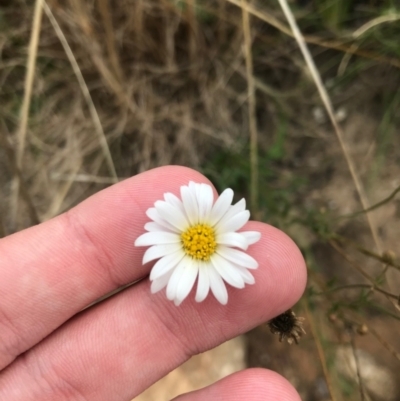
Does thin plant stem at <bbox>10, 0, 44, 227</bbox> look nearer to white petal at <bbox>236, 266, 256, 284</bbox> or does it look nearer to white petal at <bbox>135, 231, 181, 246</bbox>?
white petal at <bbox>135, 231, 181, 246</bbox>

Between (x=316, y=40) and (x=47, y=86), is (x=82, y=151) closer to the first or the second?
(x=47, y=86)

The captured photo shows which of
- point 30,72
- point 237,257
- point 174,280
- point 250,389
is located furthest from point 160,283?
point 30,72

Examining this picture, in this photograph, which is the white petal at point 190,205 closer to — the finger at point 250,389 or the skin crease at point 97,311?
the skin crease at point 97,311

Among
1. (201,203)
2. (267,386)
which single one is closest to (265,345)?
(267,386)

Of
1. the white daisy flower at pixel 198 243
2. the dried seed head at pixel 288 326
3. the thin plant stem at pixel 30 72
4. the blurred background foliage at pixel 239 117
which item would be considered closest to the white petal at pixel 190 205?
the white daisy flower at pixel 198 243

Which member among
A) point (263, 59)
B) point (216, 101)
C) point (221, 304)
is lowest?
point (221, 304)

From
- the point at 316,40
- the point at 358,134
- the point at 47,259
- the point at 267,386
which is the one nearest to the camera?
the point at 267,386
